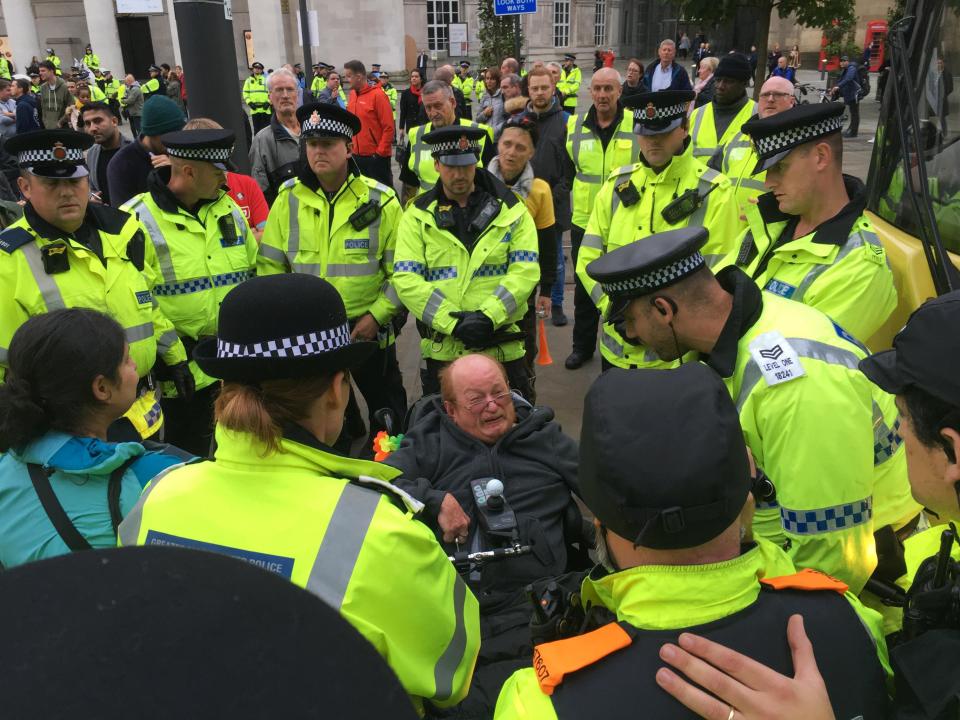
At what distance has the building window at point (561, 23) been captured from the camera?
36.0m

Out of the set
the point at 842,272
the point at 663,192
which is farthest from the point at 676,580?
the point at 663,192

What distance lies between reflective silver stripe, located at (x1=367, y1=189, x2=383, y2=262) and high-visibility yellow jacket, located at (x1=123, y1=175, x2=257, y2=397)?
737mm

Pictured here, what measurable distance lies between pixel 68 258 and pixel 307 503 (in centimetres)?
237

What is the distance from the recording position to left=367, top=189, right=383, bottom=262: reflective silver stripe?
426cm

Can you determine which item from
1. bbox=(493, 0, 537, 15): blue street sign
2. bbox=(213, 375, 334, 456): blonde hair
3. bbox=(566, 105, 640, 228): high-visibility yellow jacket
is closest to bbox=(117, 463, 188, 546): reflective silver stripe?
bbox=(213, 375, 334, 456): blonde hair

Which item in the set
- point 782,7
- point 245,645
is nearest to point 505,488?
point 245,645

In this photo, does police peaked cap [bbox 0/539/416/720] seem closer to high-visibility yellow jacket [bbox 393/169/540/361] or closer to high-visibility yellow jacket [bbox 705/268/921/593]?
high-visibility yellow jacket [bbox 705/268/921/593]

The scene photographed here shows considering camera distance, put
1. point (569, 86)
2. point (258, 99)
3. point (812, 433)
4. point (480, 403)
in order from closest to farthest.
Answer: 1. point (812, 433)
2. point (480, 403)
3. point (258, 99)
4. point (569, 86)

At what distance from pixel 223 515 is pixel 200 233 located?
106 inches

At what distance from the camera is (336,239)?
420 centimetres

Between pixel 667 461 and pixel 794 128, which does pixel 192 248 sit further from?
pixel 667 461

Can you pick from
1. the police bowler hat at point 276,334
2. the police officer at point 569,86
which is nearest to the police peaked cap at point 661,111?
the police bowler hat at point 276,334

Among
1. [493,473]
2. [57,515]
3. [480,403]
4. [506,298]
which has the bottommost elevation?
[493,473]

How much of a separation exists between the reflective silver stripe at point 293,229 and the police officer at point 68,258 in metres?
0.94
